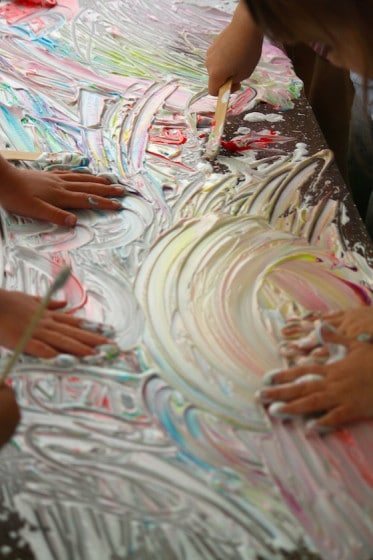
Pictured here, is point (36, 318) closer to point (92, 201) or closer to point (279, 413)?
point (279, 413)

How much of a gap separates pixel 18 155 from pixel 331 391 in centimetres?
81

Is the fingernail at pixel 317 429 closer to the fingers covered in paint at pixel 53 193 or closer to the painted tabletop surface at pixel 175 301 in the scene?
the painted tabletop surface at pixel 175 301

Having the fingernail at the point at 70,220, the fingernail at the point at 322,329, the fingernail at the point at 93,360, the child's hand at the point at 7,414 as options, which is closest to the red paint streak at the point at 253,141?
the fingernail at the point at 70,220

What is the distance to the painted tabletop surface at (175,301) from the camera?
0.77 metres

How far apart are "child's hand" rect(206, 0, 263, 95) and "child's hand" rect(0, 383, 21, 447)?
905 millimetres

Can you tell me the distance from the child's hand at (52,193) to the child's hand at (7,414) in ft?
1.36

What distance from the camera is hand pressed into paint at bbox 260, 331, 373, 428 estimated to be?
2.90ft

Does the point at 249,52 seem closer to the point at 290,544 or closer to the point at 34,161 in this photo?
the point at 34,161

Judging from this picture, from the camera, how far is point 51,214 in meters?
1.20

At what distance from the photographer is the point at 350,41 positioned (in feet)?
3.11

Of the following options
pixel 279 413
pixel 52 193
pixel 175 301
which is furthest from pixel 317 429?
pixel 52 193

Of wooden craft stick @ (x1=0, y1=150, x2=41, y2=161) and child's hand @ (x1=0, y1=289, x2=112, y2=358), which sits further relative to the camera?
wooden craft stick @ (x1=0, y1=150, x2=41, y2=161)

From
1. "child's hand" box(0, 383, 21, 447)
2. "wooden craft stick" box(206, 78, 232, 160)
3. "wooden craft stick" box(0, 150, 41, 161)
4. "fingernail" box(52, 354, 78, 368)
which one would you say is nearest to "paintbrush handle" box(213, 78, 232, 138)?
"wooden craft stick" box(206, 78, 232, 160)

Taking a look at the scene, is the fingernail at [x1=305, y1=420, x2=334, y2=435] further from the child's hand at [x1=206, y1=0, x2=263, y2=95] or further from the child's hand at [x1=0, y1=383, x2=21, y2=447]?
the child's hand at [x1=206, y1=0, x2=263, y2=95]
